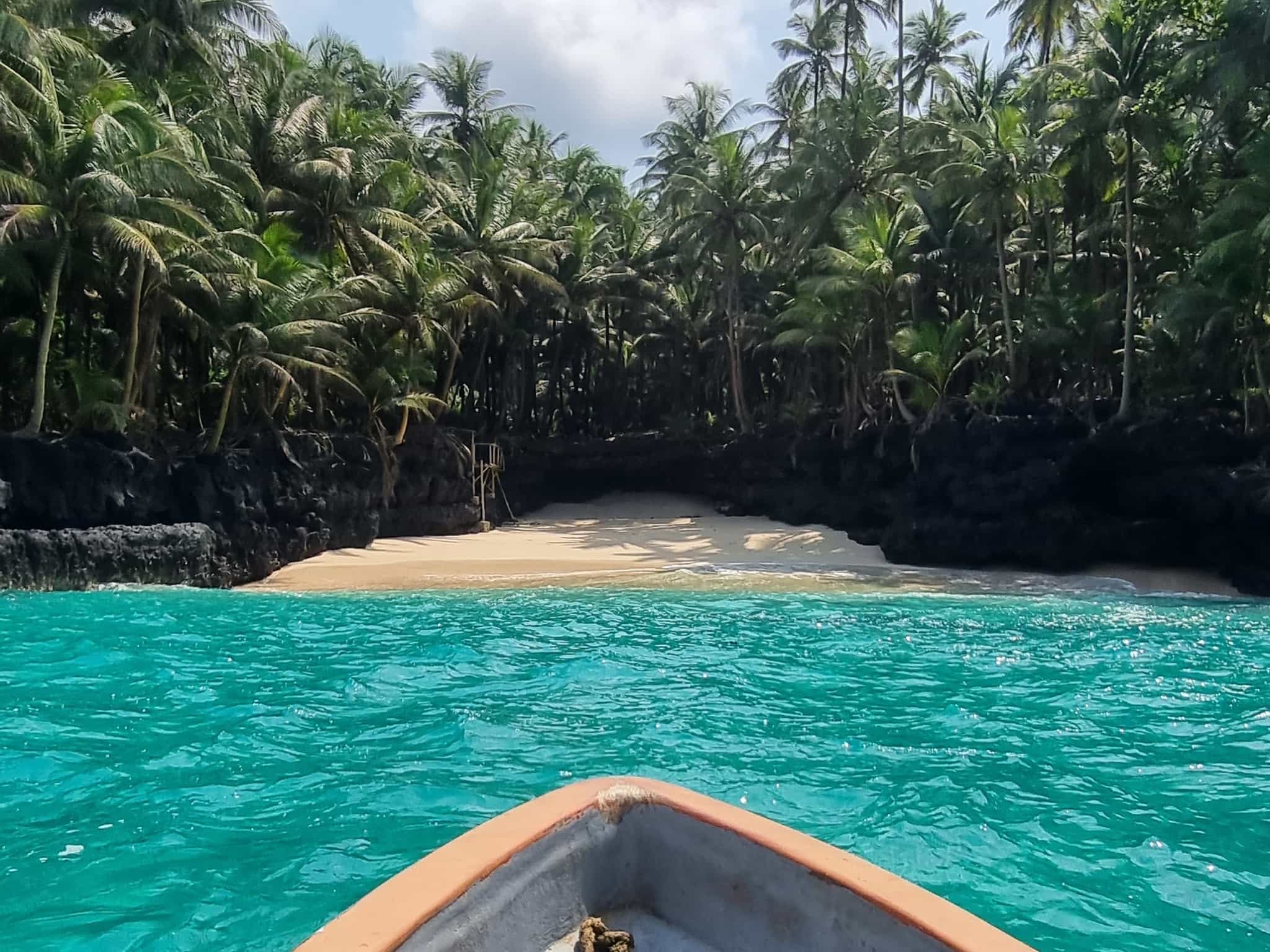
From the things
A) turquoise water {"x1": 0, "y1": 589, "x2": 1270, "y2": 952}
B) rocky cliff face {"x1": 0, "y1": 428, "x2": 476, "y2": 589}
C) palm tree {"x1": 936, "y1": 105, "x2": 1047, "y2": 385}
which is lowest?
turquoise water {"x1": 0, "y1": 589, "x2": 1270, "y2": 952}

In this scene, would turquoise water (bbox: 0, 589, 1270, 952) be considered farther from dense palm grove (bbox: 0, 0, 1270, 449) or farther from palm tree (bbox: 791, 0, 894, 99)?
palm tree (bbox: 791, 0, 894, 99)

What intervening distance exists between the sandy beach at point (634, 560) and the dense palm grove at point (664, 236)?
403 cm

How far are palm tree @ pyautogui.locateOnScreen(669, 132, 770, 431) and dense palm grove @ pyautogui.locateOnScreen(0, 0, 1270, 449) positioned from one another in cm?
13

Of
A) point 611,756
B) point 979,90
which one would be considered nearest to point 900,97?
point 979,90

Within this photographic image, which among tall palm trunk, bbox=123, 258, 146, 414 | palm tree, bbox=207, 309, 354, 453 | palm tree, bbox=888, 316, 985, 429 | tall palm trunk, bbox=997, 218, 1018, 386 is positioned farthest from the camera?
tall palm trunk, bbox=997, 218, 1018, 386

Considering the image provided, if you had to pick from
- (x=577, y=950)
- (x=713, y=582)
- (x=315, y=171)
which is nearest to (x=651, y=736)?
(x=577, y=950)

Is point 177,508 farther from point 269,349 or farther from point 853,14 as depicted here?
point 853,14

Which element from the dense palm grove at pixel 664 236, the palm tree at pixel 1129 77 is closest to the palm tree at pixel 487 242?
the dense palm grove at pixel 664 236

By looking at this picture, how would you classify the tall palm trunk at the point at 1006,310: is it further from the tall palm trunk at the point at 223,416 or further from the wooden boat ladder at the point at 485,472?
the tall palm trunk at the point at 223,416

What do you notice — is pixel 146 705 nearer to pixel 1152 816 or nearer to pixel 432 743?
pixel 432 743

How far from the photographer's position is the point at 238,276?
19906 mm

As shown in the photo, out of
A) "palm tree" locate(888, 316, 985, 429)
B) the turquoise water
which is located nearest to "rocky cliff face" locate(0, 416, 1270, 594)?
"palm tree" locate(888, 316, 985, 429)

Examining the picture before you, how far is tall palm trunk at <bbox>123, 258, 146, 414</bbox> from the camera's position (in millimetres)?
18188

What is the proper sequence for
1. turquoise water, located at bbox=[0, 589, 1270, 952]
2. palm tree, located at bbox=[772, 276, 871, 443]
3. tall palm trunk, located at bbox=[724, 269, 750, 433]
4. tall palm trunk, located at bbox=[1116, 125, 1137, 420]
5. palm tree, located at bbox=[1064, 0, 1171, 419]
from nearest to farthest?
1. turquoise water, located at bbox=[0, 589, 1270, 952]
2. palm tree, located at bbox=[1064, 0, 1171, 419]
3. tall palm trunk, located at bbox=[1116, 125, 1137, 420]
4. palm tree, located at bbox=[772, 276, 871, 443]
5. tall palm trunk, located at bbox=[724, 269, 750, 433]
